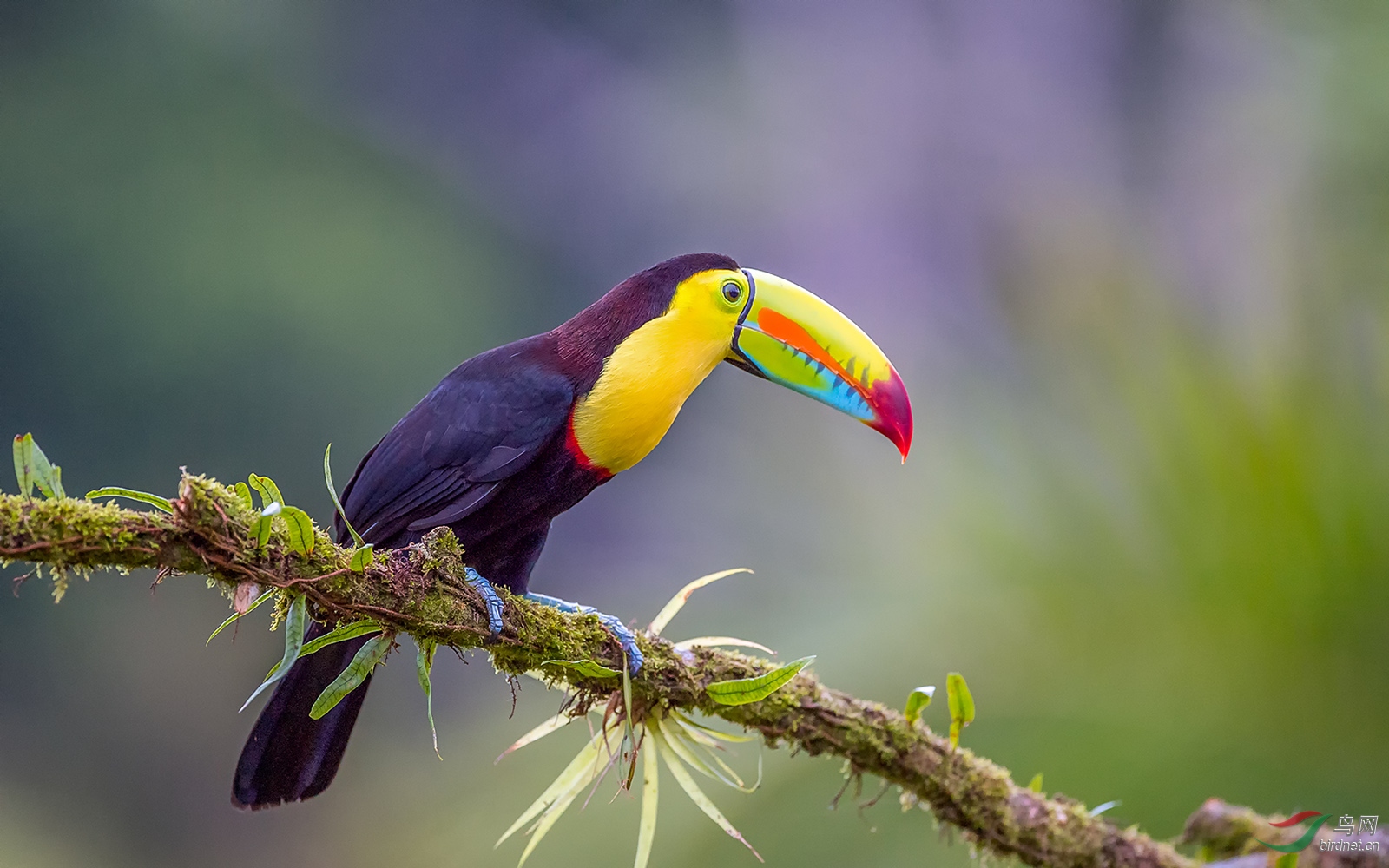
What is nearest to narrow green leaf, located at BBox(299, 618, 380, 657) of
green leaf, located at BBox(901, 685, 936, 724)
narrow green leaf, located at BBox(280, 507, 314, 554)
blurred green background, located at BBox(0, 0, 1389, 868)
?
narrow green leaf, located at BBox(280, 507, 314, 554)

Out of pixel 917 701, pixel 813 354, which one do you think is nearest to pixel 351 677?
pixel 917 701

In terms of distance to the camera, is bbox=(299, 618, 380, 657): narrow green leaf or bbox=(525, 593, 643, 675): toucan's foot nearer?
bbox=(299, 618, 380, 657): narrow green leaf

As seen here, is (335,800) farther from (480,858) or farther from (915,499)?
(915,499)

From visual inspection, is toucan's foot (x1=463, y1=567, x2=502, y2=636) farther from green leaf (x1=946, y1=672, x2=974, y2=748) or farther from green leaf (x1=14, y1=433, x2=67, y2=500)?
Result: green leaf (x1=946, y1=672, x2=974, y2=748)

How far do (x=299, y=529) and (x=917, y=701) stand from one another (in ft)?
3.15

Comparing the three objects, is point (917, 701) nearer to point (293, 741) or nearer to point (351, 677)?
point (351, 677)

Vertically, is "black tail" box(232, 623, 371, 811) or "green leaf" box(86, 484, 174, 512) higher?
"green leaf" box(86, 484, 174, 512)

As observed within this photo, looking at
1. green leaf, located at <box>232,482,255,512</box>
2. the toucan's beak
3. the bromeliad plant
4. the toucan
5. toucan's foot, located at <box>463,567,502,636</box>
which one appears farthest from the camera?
the toucan's beak

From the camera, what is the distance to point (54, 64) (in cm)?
607

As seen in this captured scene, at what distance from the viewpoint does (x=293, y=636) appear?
4.23ft

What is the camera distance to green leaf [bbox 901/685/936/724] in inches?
67.6

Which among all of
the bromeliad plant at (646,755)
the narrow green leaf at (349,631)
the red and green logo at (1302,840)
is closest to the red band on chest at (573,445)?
the bromeliad plant at (646,755)

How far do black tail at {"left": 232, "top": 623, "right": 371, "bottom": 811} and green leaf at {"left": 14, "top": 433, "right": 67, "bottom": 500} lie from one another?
62 cm

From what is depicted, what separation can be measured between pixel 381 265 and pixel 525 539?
512cm
